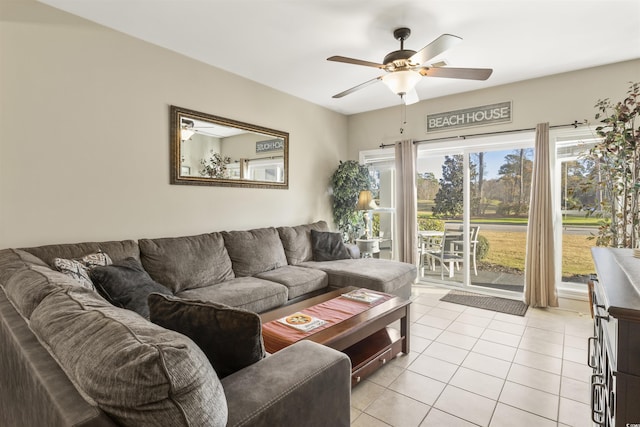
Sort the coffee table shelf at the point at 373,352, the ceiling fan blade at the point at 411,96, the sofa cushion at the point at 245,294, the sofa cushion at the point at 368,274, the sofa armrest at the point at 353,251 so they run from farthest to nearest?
1. the sofa armrest at the point at 353,251
2. the sofa cushion at the point at 368,274
3. the ceiling fan blade at the point at 411,96
4. the sofa cushion at the point at 245,294
5. the coffee table shelf at the point at 373,352

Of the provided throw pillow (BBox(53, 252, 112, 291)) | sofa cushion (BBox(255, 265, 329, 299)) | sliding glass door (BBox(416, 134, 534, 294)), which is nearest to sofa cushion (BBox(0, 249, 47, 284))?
throw pillow (BBox(53, 252, 112, 291))

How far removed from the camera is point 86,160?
8.76ft

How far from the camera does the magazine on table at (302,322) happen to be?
2104 millimetres

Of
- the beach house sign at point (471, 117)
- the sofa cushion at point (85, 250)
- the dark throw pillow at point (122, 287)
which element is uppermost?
the beach house sign at point (471, 117)

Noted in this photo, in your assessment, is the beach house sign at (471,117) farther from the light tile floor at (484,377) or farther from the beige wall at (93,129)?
the beige wall at (93,129)

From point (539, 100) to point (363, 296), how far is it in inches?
126

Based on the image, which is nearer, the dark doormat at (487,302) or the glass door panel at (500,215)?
the dark doormat at (487,302)

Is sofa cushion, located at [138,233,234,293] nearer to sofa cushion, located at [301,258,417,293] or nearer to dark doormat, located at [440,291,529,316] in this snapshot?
sofa cushion, located at [301,258,417,293]

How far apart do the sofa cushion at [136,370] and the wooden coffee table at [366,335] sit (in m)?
1.18

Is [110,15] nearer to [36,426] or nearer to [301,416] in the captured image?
[36,426]

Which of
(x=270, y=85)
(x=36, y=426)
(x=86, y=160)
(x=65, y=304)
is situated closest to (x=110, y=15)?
(x=86, y=160)

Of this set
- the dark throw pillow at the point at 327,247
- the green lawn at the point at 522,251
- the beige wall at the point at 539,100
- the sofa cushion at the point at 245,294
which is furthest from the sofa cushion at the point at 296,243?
the green lawn at the point at 522,251

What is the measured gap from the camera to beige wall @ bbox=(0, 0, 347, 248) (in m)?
2.34

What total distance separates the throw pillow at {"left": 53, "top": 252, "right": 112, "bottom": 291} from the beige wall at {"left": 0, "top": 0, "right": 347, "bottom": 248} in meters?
0.38
